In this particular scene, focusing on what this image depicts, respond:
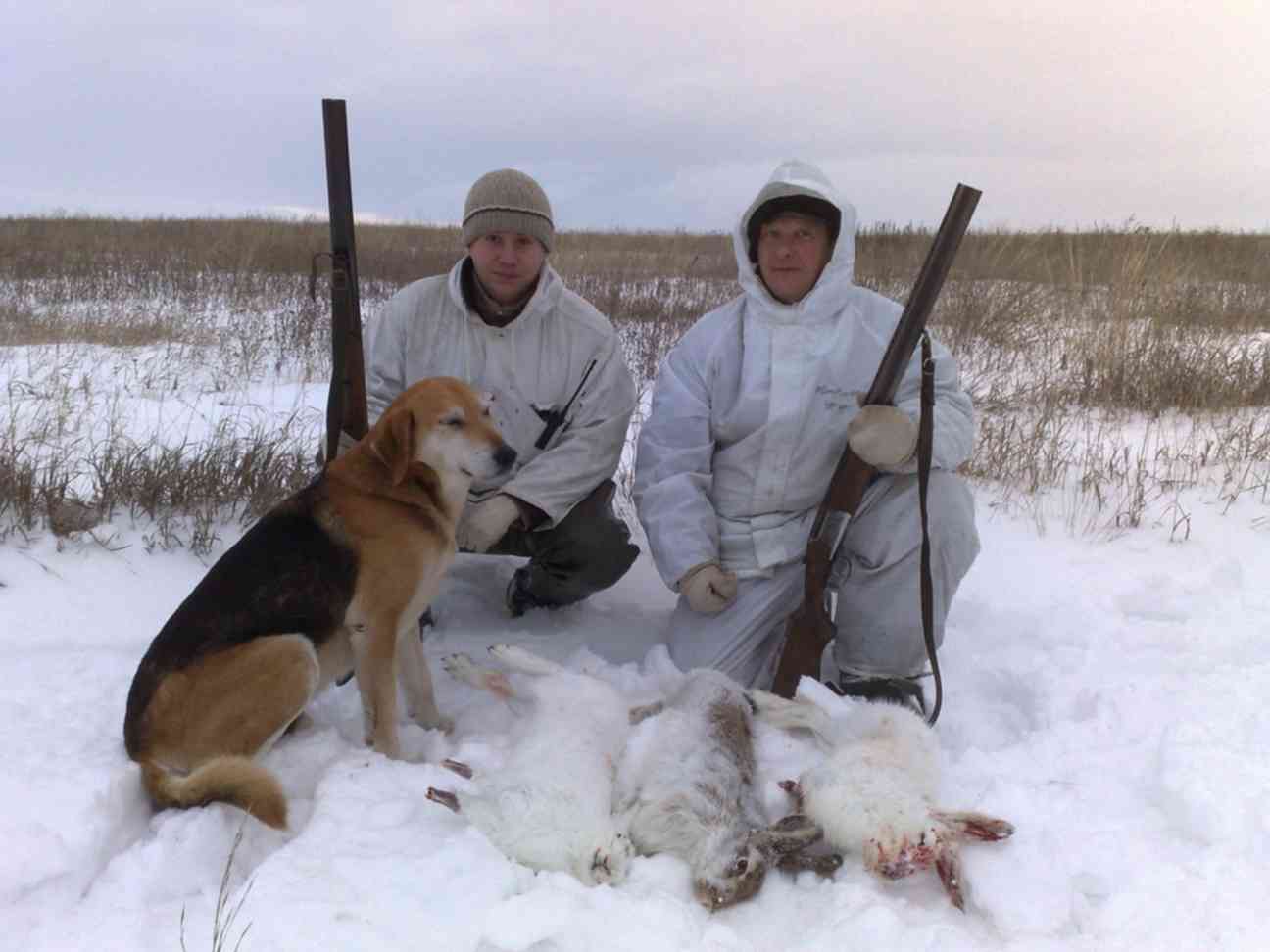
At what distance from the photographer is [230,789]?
2.49 metres

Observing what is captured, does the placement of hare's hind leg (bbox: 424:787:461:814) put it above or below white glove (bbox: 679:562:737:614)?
below

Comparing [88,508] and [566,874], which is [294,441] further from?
[566,874]

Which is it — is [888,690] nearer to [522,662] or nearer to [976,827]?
[976,827]

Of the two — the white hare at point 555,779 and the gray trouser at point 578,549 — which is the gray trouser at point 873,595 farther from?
the white hare at point 555,779

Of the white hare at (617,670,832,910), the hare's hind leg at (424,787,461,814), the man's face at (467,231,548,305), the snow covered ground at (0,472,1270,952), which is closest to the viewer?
the snow covered ground at (0,472,1270,952)

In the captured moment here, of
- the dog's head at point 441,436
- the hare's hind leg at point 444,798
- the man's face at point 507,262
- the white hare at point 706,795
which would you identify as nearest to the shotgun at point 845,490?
the white hare at point 706,795

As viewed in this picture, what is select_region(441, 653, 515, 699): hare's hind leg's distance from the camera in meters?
3.41

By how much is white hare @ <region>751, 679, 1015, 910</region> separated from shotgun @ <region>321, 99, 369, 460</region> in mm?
2102

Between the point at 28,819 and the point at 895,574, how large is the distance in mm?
3014

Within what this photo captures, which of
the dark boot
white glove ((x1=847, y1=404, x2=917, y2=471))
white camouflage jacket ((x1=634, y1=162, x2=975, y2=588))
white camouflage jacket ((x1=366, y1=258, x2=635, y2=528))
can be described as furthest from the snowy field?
white glove ((x1=847, y1=404, x2=917, y2=471))

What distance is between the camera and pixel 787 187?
372 cm

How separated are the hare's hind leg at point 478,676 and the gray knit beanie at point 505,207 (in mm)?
1747

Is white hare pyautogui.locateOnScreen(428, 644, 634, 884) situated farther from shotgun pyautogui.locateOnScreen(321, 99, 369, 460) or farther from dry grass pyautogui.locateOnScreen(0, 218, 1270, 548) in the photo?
dry grass pyautogui.locateOnScreen(0, 218, 1270, 548)

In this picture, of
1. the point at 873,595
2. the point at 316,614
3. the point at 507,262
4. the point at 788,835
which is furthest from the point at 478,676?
the point at 507,262
